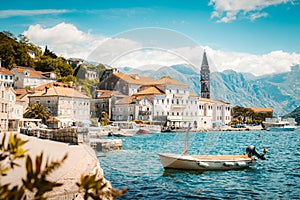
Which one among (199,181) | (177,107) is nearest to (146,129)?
(199,181)

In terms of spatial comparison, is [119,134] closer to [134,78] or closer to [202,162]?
[202,162]

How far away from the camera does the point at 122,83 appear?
11375 mm

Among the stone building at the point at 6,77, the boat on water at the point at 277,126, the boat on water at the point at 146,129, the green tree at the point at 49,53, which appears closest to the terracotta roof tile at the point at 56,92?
the stone building at the point at 6,77

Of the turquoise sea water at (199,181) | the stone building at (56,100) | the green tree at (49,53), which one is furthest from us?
the green tree at (49,53)

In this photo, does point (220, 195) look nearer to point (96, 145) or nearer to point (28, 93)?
point (96, 145)

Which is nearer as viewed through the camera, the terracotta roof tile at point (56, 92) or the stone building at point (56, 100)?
the stone building at point (56, 100)

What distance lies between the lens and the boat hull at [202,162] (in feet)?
52.0

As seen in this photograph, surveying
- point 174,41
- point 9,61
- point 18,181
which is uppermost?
point 9,61

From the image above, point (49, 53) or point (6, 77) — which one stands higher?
point (49, 53)

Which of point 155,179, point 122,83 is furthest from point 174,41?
point 155,179

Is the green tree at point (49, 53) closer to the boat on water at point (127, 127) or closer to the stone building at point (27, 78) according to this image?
the stone building at point (27, 78)

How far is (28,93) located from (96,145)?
136 feet

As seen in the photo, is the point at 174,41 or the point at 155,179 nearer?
the point at 174,41

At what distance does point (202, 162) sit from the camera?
1675 centimetres
